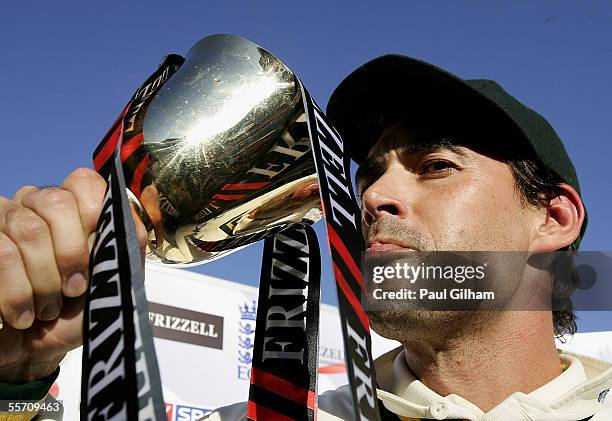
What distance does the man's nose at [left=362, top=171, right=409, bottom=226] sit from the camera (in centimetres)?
205

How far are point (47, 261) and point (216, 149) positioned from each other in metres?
0.41

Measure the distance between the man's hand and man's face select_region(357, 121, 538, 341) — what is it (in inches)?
39.3

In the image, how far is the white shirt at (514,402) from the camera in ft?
6.00

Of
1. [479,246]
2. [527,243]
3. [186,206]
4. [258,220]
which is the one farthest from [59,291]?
[527,243]

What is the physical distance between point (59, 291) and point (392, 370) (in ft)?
4.65

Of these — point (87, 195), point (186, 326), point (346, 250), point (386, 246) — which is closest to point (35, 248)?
point (87, 195)

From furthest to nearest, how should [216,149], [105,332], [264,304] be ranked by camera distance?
[264,304], [216,149], [105,332]

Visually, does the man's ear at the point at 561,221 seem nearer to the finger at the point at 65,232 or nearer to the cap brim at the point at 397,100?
the cap brim at the point at 397,100

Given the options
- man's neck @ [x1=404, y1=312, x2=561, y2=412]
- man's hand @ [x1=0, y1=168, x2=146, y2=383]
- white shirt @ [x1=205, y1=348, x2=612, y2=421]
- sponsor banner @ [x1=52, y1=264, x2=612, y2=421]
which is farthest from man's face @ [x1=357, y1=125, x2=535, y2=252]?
sponsor banner @ [x1=52, y1=264, x2=612, y2=421]

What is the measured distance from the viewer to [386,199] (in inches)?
81.6

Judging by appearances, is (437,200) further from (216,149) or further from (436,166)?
(216,149)

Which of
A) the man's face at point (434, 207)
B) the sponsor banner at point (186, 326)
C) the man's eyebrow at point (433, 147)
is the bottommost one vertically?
the man's face at point (434, 207)

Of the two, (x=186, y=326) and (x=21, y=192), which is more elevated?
(x=186, y=326)

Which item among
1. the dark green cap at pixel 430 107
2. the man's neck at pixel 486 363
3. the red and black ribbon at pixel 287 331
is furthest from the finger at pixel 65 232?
the dark green cap at pixel 430 107
